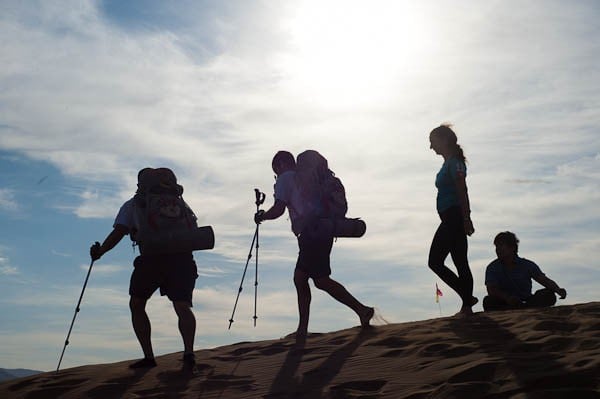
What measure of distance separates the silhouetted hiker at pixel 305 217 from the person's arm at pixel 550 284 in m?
2.42

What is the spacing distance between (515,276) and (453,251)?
1228 mm

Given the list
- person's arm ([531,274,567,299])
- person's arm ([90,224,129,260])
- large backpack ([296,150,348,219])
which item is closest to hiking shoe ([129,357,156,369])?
person's arm ([90,224,129,260])

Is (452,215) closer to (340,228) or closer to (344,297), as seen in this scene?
(340,228)

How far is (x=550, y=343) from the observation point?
6332 mm

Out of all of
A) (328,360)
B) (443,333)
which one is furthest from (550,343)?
(328,360)

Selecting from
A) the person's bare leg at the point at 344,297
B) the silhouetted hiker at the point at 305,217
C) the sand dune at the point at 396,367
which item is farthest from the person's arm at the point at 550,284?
the silhouetted hiker at the point at 305,217

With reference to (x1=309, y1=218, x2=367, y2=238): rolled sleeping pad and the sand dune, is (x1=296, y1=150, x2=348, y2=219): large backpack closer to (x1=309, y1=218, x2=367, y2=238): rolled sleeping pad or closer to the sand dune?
(x1=309, y1=218, x2=367, y2=238): rolled sleeping pad

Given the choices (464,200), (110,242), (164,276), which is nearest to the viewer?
(164,276)

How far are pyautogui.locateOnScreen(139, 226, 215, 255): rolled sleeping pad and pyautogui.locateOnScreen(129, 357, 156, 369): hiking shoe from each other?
126 cm

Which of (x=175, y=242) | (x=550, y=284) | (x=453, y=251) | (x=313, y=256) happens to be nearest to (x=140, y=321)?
(x=175, y=242)

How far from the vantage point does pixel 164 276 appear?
7539mm

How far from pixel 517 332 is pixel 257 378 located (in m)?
2.45

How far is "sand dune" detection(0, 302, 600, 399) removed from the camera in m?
5.39

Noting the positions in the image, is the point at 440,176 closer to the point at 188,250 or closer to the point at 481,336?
the point at 481,336
